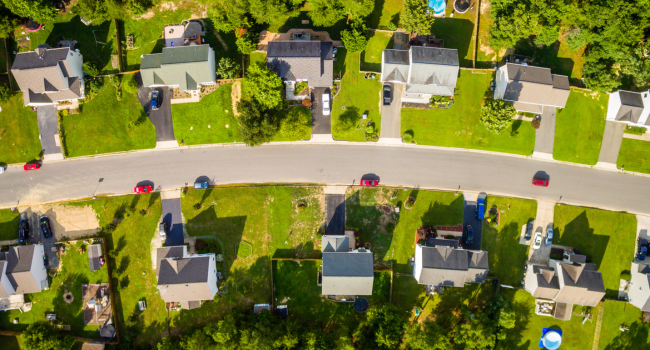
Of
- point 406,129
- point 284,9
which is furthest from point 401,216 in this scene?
point 284,9

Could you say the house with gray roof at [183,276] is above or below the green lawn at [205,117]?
below

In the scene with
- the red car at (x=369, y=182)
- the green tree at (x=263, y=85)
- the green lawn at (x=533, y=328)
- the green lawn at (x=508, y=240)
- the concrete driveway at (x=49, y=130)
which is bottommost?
the green lawn at (x=533, y=328)

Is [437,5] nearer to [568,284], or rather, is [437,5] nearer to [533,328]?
[568,284]

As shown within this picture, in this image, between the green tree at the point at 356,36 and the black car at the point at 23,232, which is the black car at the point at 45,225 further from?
the green tree at the point at 356,36

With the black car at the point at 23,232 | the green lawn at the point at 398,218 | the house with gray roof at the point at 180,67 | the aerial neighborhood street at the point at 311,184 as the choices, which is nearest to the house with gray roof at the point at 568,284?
the aerial neighborhood street at the point at 311,184

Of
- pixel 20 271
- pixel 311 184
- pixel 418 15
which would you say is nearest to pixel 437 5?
pixel 418 15

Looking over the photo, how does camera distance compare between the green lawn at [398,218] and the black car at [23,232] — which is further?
the green lawn at [398,218]
